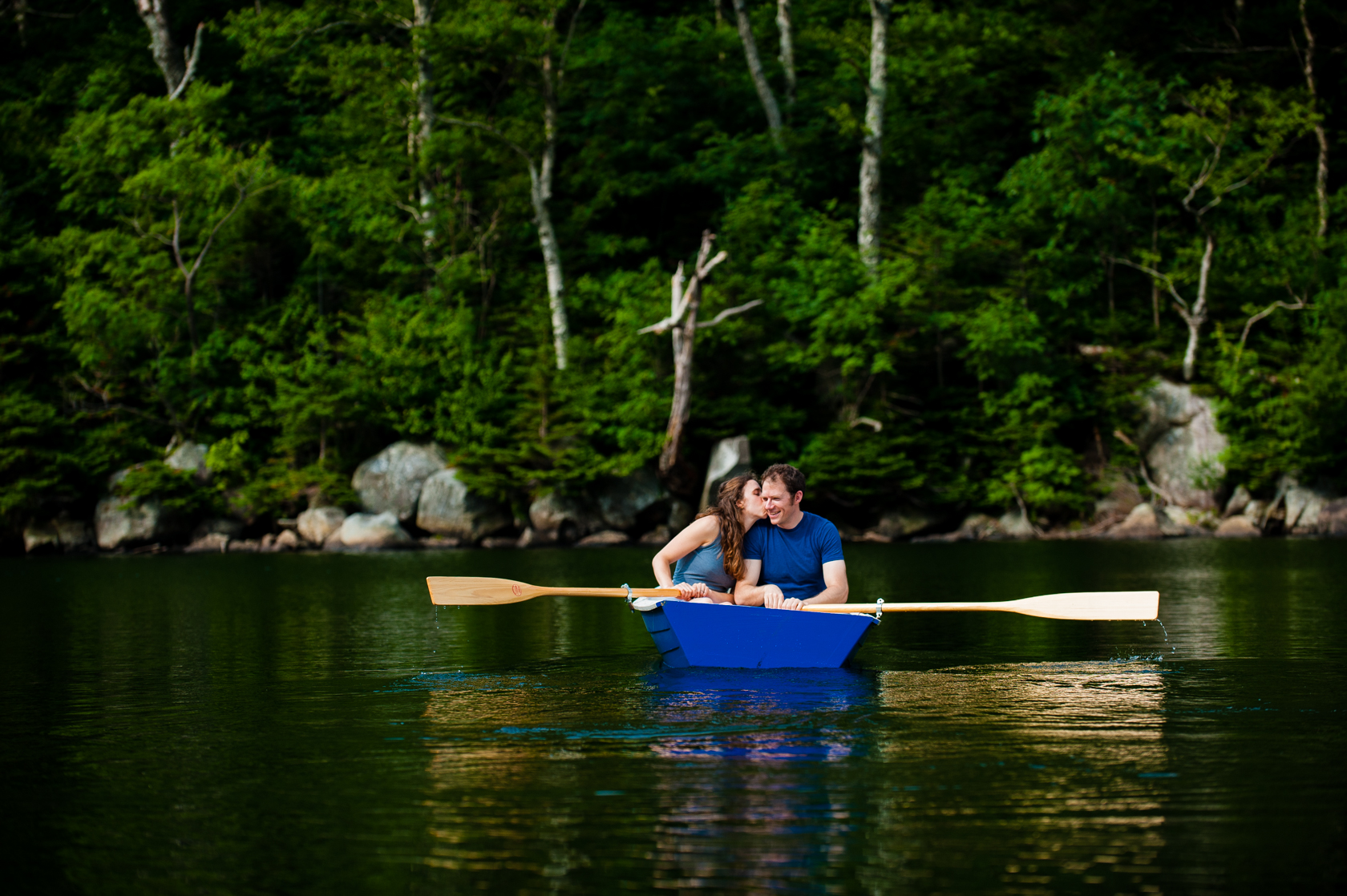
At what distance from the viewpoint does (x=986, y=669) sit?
7.77 metres

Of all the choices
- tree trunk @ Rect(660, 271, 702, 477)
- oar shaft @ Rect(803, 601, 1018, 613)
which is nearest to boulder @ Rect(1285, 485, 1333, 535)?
tree trunk @ Rect(660, 271, 702, 477)

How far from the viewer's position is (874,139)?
2830cm

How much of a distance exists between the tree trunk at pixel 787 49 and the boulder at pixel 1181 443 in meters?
11.9

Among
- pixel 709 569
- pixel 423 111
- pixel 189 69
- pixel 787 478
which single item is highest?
pixel 189 69

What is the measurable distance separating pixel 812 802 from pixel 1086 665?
404 centimetres

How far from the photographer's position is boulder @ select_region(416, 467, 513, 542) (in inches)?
1040

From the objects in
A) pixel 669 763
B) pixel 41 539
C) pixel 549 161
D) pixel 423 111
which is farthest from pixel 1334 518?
pixel 41 539

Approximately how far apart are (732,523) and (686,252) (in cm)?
2563

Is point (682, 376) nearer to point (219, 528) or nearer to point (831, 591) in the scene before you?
point (219, 528)

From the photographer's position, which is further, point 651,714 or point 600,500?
point 600,500

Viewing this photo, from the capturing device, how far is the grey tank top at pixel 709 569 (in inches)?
318

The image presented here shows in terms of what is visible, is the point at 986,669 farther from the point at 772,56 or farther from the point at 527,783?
the point at 772,56

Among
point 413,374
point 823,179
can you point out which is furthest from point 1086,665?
point 823,179

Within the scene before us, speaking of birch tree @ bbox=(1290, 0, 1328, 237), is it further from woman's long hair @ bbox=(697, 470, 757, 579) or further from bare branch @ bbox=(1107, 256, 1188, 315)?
woman's long hair @ bbox=(697, 470, 757, 579)
